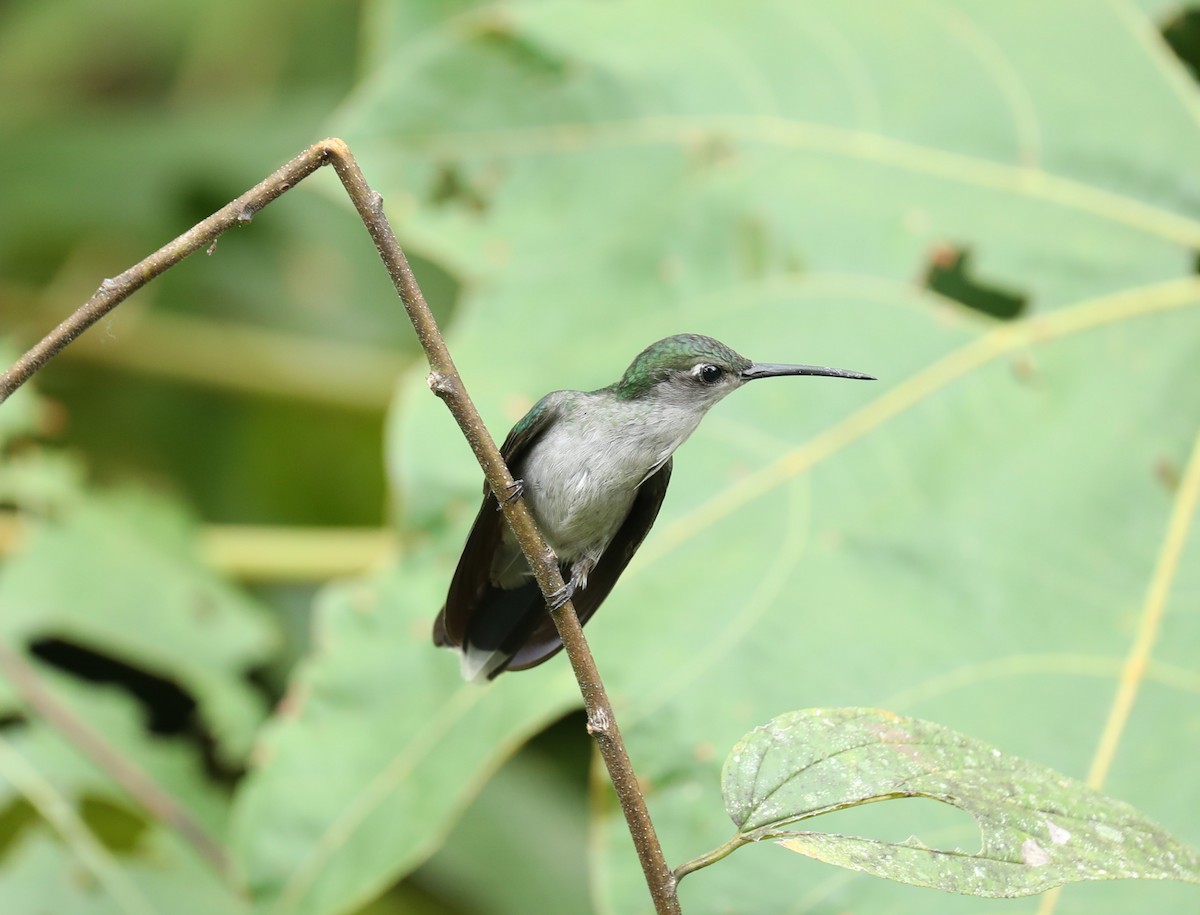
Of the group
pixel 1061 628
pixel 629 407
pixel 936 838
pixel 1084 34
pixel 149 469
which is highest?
pixel 1084 34

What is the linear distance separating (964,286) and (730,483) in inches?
32.2

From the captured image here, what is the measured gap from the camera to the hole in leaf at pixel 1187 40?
148 inches

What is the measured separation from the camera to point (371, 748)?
294cm

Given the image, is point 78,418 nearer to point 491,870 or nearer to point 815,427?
point 491,870

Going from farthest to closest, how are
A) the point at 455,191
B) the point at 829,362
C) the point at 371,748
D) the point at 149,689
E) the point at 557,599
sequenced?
the point at 149,689 → the point at 455,191 → the point at 829,362 → the point at 371,748 → the point at 557,599

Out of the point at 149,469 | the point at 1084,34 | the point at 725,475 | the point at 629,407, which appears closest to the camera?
the point at 629,407

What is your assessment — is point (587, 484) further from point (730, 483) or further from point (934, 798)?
point (934, 798)

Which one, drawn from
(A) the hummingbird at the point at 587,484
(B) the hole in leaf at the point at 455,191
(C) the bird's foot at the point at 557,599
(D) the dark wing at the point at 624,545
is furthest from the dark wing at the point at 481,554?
(B) the hole in leaf at the point at 455,191

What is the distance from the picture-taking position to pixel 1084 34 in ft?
11.5

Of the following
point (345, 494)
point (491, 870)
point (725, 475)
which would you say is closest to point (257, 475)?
point (345, 494)

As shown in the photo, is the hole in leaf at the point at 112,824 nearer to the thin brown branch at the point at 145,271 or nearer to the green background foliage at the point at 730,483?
the green background foliage at the point at 730,483

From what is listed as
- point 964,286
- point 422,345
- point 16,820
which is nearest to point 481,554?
point 422,345

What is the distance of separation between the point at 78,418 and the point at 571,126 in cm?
269

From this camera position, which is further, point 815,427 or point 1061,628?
point 815,427
